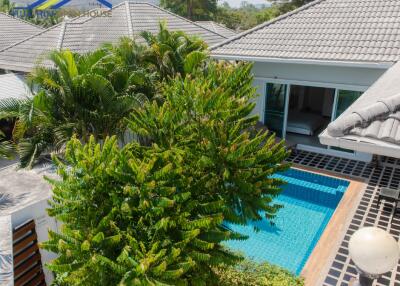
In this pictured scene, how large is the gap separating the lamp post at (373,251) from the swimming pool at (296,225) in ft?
29.0

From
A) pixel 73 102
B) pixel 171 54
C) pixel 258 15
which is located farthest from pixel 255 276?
pixel 258 15

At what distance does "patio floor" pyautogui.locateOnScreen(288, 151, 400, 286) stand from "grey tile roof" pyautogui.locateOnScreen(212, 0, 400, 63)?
657 cm

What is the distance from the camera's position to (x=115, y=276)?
316 inches

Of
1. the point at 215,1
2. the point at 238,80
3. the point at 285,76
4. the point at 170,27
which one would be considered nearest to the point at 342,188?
the point at 285,76

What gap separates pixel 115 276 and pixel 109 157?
9.36 ft

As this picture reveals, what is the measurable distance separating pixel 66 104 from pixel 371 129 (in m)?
13.2

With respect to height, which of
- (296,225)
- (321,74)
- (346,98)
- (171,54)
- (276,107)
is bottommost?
(296,225)

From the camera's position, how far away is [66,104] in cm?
1581

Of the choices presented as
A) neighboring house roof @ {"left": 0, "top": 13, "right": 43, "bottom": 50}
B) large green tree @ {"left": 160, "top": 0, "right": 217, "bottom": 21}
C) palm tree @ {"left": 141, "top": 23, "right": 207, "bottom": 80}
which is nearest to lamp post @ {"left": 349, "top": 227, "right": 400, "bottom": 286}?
palm tree @ {"left": 141, "top": 23, "right": 207, "bottom": 80}

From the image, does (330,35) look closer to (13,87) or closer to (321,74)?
(321,74)

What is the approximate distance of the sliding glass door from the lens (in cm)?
2344

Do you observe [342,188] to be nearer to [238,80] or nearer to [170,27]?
[238,80]

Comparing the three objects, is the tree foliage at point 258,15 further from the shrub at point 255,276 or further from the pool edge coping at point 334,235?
the shrub at point 255,276

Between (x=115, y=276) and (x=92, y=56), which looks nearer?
(x=115, y=276)
